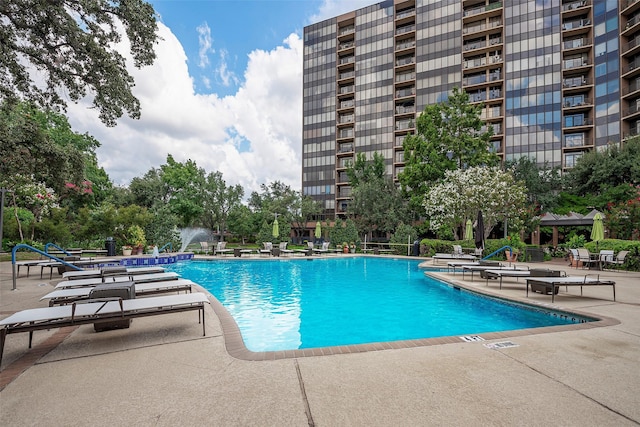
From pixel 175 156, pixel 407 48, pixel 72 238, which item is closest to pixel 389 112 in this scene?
pixel 407 48

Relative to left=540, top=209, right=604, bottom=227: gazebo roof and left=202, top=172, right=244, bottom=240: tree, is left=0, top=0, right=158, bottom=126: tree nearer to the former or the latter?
left=540, top=209, right=604, bottom=227: gazebo roof

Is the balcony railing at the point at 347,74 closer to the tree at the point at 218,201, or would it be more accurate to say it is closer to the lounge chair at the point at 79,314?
the tree at the point at 218,201

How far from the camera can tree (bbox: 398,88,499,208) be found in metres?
29.9

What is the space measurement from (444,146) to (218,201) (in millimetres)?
32415

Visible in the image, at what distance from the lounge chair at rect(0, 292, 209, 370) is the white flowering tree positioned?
2279 centimetres

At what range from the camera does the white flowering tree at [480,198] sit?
22.7m

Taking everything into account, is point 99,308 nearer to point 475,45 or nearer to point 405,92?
point 405,92

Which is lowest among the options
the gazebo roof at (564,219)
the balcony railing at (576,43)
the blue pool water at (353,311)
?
the blue pool water at (353,311)

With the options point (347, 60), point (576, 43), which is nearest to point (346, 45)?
point (347, 60)

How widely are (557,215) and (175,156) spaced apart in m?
46.7

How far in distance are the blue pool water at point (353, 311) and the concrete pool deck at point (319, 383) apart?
→ 212 centimetres

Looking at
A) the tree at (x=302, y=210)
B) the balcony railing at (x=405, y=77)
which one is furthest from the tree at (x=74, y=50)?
the balcony railing at (x=405, y=77)

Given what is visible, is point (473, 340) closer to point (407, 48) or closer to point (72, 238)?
point (72, 238)

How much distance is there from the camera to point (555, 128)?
41312mm
